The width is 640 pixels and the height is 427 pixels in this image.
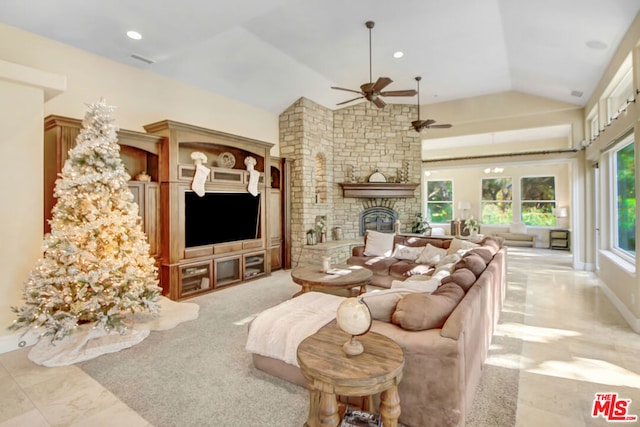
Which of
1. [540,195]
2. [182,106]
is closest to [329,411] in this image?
[182,106]

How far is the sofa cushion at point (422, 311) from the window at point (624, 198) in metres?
3.75

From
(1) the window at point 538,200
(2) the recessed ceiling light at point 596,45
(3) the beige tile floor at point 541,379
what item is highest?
(2) the recessed ceiling light at point 596,45

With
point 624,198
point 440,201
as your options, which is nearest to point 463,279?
point 624,198

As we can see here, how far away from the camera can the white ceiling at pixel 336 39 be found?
3.73 m

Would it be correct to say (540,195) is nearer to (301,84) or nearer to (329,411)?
(301,84)

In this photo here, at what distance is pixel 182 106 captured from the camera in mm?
5383

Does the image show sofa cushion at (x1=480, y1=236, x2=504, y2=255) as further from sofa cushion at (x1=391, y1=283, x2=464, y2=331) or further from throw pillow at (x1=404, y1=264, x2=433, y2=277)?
sofa cushion at (x1=391, y1=283, x2=464, y2=331)

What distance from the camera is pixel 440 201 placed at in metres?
12.5

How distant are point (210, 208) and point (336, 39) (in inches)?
135

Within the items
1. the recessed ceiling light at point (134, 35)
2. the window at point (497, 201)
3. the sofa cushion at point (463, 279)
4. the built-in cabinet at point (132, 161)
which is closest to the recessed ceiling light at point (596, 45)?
the sofa cushion at point (463, 279)

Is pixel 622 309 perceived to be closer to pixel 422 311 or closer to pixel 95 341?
pixel 422 311

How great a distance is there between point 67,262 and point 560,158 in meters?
8.93

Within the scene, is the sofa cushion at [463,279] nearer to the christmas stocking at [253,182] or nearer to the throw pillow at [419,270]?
the throw pillow at [419,270]

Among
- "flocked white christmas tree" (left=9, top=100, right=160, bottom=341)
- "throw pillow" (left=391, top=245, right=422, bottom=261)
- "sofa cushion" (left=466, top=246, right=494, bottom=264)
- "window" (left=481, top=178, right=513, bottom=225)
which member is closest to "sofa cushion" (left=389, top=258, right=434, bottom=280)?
"throw pillow" (left=391, top=245, right=422, bottom=261)
